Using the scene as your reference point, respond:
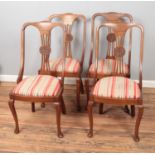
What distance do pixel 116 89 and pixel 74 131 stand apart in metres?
0.56

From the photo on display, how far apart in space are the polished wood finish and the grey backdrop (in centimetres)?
53

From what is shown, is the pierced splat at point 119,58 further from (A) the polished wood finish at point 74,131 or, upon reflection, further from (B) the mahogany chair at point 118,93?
(A) the polished wood finish at point 74,131

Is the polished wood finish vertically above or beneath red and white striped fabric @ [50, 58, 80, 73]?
beneath

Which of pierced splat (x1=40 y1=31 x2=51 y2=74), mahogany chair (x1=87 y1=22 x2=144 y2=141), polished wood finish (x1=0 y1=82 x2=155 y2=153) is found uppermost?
pierced splat (x1=40 y1=31 x2=51 y2=74)

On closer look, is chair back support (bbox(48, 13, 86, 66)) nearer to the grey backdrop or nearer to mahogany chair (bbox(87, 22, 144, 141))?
the grey backdrop

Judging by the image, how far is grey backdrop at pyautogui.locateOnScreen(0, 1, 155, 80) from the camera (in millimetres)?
2730

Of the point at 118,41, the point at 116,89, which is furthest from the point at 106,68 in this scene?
the point at 116,89

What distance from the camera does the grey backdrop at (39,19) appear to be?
2.73 metres

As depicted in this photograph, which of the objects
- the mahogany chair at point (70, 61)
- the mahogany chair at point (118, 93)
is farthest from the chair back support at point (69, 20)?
the mahogany chair at point (118, 93)

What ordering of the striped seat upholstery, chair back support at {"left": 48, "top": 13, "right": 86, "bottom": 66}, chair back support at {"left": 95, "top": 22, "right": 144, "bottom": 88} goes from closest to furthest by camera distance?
chair back support at {"left": 95, "top": 22, "right": 144, "bottom": 88} < the striped seat upholstery < chair back support at {"left": 48, "top": 13, "right": 86, "bottom": 66}

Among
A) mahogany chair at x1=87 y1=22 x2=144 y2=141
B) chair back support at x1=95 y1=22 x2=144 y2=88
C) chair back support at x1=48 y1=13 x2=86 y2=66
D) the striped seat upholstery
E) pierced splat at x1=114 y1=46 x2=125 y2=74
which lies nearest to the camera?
mahogany chair at x1=87 y1=22 x2=144 y2=141

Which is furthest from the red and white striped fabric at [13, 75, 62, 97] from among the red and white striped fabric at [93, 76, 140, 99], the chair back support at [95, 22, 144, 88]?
the chair back support at [95, 22, 144, 88]

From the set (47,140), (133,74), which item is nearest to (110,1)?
(133,74)

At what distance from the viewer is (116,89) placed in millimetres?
2090
